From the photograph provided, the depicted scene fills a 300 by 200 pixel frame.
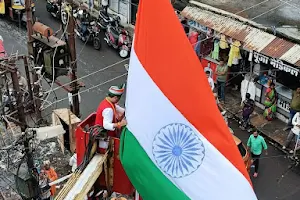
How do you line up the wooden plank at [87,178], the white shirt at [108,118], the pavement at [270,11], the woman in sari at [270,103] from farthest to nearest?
1. the woman in sari at [270,103]
2. the pavement at [270,11]
3. the white shirt at [108,118]
4. the wooden plank at [87,178]

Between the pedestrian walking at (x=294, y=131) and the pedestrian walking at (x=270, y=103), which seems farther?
the pedestrian walking at (x=270, y=103)

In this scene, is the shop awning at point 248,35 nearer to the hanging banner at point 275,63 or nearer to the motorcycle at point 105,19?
the hanging banner at point 275,63

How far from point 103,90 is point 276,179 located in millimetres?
6832

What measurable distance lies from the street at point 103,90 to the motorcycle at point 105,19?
0.77m

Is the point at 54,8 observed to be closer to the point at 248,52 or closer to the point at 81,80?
the point at 81,80

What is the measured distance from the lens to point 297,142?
50.1 feet

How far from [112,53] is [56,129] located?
852cm

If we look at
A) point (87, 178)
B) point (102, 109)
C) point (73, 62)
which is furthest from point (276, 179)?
point (87, 178)

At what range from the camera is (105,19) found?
21.8 metres

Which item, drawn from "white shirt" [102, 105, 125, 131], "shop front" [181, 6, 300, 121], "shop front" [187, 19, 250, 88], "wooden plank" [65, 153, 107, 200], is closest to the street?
"shop front" [181, 6, 300, 121]

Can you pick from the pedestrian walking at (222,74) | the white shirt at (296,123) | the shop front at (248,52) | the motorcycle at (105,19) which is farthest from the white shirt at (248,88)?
the motorcycle at (105,19)

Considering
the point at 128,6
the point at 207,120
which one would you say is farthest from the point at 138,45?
the point at 128,6

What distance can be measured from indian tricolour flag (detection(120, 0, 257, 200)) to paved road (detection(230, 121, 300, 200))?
7.83 metres

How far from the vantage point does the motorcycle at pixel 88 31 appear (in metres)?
21.3
